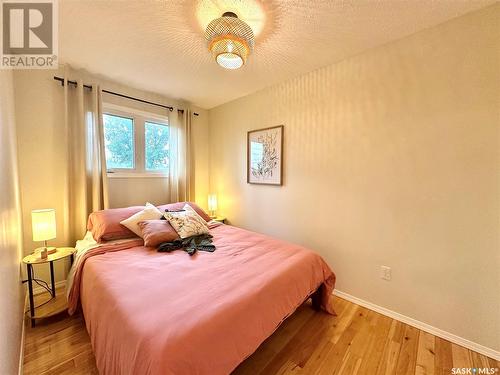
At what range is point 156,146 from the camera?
3.05 metres

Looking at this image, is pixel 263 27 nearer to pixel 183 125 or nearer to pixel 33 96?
pixel 183 125

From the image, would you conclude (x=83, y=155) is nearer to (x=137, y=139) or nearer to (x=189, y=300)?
(x=137, y=139)

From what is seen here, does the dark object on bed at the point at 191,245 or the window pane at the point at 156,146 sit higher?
the window pane at the point at 156,146

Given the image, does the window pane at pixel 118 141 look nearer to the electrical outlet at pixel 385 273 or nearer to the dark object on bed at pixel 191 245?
the dark object on bed at pixel 191 245

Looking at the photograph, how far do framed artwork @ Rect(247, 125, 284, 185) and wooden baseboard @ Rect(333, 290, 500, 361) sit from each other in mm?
1488

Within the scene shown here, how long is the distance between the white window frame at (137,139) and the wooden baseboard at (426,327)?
2889mm

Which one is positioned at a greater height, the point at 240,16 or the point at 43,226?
the point at 240,16

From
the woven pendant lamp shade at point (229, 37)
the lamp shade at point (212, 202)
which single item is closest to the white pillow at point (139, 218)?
the lamp shade at point (212, 202)

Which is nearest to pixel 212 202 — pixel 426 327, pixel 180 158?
pixel 180 158

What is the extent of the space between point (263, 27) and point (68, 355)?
2778mm

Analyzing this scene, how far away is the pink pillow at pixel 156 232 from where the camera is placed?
1.98 m

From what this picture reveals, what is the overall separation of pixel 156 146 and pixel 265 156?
1.61 m

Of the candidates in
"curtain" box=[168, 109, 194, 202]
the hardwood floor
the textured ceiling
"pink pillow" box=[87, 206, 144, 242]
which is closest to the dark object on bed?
"pink pillow" box=[87, 206, 144, 242]

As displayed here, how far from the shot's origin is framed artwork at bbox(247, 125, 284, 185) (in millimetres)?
2668
